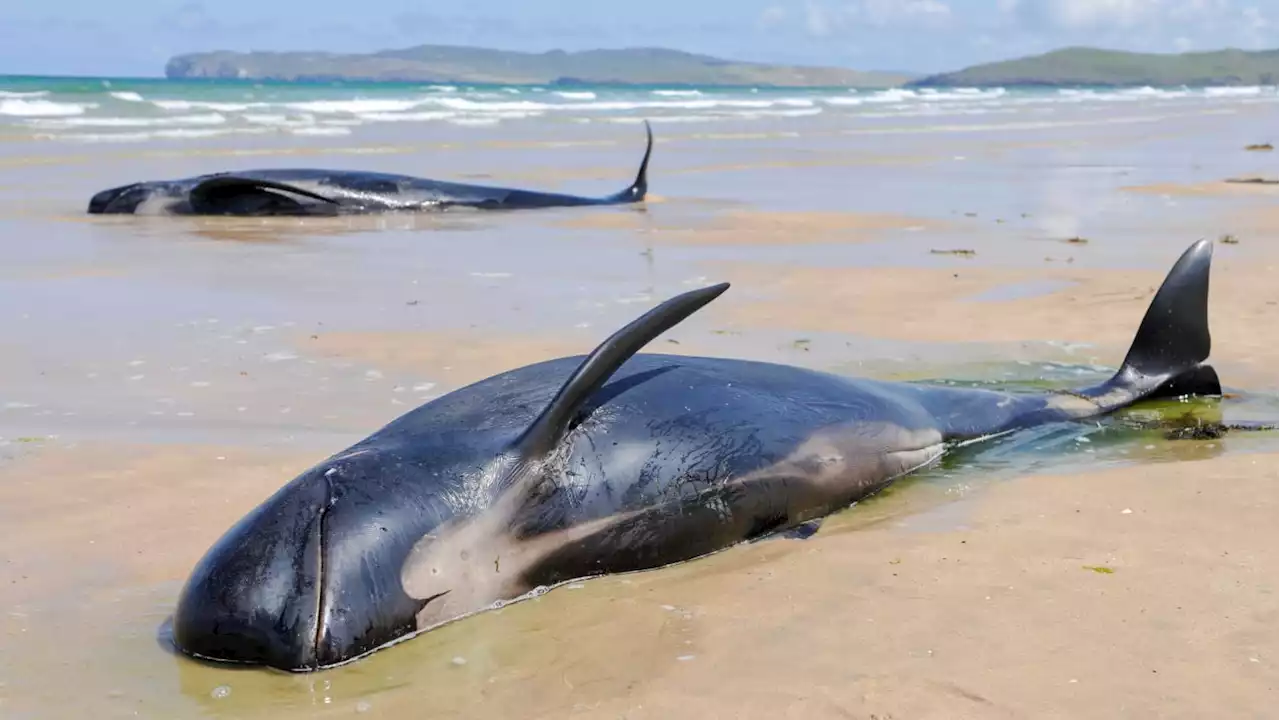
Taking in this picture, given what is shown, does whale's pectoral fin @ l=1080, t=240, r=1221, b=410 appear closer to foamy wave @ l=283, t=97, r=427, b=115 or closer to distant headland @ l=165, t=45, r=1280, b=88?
foamy wave @ l=283, t=97, r=427, b=115

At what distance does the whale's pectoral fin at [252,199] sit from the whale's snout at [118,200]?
44cm

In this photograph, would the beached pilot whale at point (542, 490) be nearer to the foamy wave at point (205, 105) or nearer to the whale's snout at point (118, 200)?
the whale's snout at point (118, 200)

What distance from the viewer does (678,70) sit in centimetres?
16375

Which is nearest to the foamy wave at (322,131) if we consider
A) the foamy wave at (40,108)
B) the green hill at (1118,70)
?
the foamy wave at (40,108)

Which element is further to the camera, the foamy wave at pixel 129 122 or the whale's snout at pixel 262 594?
the foamy wave at pixel 129 122

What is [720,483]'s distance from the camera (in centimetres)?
403

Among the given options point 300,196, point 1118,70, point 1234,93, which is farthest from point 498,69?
point 300,196

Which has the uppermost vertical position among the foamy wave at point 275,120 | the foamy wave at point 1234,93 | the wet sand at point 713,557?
the foamy wave at point 275,120

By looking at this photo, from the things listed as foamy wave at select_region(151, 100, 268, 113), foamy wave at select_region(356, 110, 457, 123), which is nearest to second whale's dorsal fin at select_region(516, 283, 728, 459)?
foamy wave at select_region(356, 110, 457, 123)

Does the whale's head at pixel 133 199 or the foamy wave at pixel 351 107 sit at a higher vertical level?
the foamy wave at pixel 351 107

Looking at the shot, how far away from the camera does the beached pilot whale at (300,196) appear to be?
13.0 m

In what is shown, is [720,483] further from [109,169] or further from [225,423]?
[109,169]

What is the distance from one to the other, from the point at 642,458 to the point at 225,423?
7.00 feet

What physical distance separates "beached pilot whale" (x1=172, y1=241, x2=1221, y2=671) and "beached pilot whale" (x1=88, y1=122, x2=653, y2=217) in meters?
8.93
